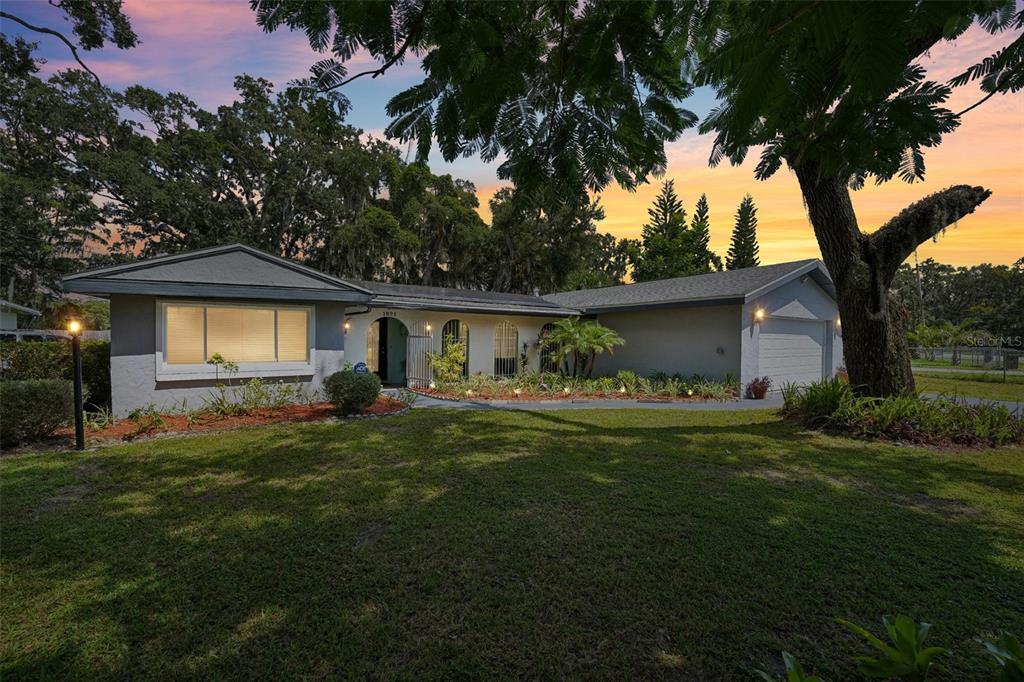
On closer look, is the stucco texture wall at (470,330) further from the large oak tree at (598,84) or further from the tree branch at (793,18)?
the tree branch at (793,18)

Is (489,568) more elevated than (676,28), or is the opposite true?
(676,28)

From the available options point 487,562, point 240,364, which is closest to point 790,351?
point 487,562

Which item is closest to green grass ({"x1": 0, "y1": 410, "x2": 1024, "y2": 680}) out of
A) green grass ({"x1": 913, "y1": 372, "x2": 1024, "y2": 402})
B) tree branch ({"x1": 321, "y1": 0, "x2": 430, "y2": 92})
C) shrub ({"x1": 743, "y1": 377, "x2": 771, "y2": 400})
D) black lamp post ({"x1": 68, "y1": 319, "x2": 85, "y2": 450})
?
black lamp post ({"x1": 68, "y1": 319, "x2": 85, "y2": 450})

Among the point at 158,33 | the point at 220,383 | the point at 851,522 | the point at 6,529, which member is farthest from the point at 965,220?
the point at 220,383

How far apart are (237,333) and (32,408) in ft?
12.2

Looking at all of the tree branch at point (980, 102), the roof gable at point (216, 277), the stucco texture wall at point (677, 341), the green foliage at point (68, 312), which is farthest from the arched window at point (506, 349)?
the green foliage at point (68, 312)

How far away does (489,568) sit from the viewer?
3.25 m

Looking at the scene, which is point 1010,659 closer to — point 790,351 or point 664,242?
point 790,351

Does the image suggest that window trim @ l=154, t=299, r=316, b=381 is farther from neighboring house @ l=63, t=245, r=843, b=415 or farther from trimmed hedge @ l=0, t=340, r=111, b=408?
trimmed hedge @ l=0, t=340, r=111, b=408

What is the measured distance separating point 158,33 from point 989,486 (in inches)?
424

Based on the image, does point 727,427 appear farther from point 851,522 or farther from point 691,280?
point 691,280

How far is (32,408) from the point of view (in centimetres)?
626

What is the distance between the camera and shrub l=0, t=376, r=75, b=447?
6109mm

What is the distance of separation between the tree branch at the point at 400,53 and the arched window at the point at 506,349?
40.6 feet
